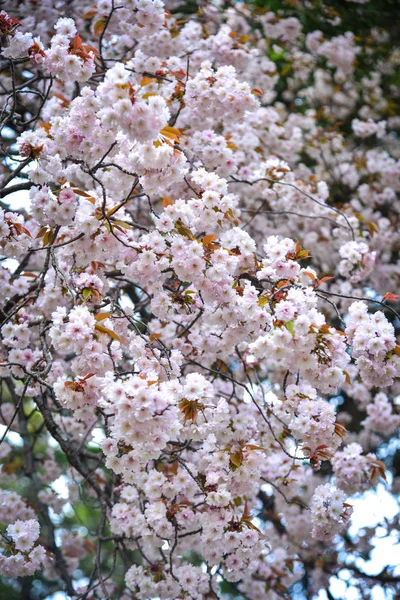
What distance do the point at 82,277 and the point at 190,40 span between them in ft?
7.65

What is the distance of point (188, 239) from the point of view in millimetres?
2295

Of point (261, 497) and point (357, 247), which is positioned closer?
point (357, 247)

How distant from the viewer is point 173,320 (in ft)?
9.21

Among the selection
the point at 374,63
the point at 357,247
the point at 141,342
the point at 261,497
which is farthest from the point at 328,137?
the point at 141,342

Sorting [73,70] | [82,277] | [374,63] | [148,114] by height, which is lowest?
[82,277]

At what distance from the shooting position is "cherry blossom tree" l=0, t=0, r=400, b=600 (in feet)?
6.88

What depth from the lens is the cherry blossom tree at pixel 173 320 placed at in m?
2.10

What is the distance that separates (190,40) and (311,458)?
2.78 m

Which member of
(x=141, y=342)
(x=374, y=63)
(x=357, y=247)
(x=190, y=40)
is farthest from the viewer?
(x=374, y=63)

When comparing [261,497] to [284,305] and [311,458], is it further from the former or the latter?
[284,305]

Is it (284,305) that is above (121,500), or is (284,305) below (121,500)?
above

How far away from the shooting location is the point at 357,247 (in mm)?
3424

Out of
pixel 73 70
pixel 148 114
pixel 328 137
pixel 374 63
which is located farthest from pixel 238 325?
pixel 374 63

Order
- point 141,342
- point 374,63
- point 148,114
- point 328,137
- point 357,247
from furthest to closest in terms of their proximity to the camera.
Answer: point 374,63 → point 328,137 → point 357,247 → point 141,342 → point 148,114
